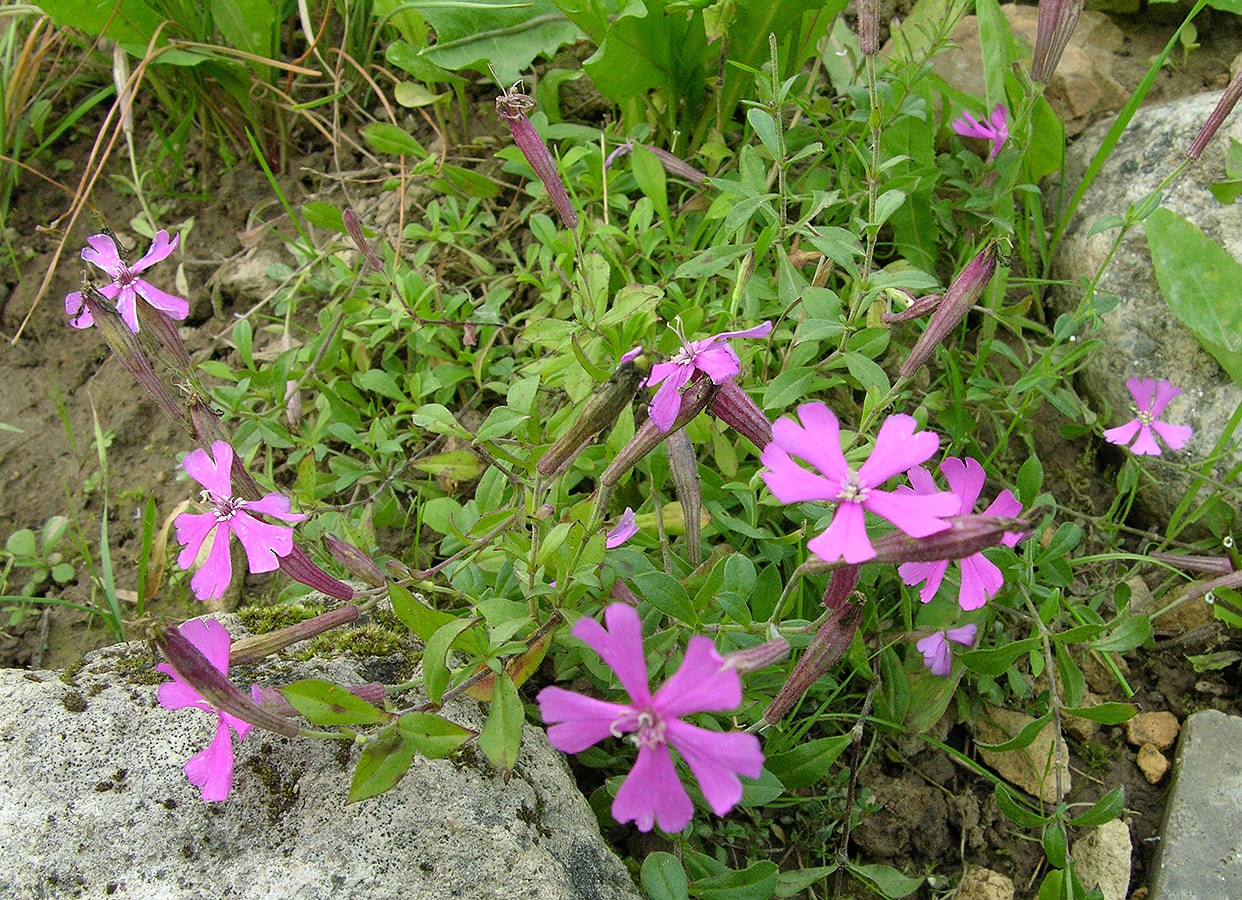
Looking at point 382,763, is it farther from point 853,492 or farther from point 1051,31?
point 1051,31

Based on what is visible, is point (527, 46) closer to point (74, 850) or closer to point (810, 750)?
point (810, 750)

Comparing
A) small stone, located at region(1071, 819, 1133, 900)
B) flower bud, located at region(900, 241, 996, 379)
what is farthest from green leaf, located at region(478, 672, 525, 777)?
small stone, located at region(1071, 819, 1133, 900)

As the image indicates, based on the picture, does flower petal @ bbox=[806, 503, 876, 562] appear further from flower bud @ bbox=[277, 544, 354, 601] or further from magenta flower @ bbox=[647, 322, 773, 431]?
flower bud @ bbox=[277, 544, 354, 601]

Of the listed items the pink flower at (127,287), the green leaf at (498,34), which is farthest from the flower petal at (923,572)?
the green leaf at (498,34)

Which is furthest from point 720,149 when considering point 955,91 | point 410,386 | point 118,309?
point 118,309

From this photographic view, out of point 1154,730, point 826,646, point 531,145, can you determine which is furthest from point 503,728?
point 1154,730
